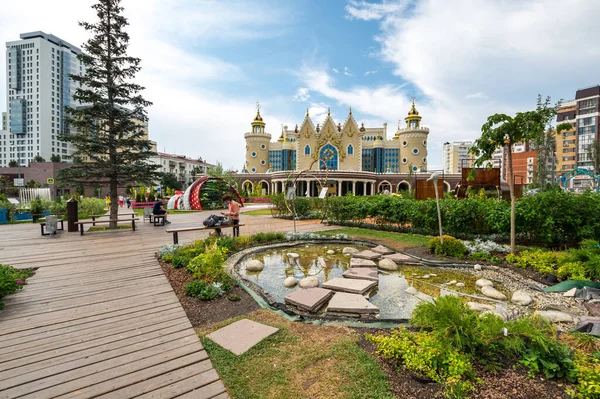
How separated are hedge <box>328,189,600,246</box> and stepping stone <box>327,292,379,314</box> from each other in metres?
6.20

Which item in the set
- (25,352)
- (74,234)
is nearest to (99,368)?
(25,352)

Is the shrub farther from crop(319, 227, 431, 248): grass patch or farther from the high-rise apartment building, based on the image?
the high-rise apartment building

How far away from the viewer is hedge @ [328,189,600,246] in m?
7.11

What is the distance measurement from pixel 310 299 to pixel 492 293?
142 inches

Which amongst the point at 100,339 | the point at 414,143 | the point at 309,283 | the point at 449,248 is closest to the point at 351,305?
the point at 309,283

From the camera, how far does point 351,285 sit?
5570 millimetres

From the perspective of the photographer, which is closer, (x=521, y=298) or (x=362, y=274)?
(x=521, y=298)

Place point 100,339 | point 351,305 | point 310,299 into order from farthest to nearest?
point 310,299
point 351,305
point 100,339

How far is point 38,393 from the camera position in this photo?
2.61 m

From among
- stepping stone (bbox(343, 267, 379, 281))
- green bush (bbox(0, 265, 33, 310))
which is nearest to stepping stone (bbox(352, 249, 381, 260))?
stepping stone (bbox(343, 267, 379, 281))

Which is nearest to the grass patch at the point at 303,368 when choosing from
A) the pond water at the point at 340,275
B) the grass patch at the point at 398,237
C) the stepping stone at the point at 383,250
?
→ the pond water at the point at 340,275

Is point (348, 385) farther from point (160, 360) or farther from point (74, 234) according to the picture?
point (74, 234)

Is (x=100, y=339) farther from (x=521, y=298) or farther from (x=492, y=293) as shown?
(x=521, y=298)

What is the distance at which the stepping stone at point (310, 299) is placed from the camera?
461 cm
